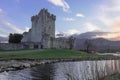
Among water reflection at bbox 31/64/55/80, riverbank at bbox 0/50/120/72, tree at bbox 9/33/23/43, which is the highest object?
tree at bbox 9/33/23/43

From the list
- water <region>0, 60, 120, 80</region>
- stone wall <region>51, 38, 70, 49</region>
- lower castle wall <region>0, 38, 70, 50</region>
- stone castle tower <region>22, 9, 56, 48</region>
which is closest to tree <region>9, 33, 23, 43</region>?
stone castle tower <region>22, 9, 56, 48</region>

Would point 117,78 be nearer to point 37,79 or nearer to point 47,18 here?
point 37,79

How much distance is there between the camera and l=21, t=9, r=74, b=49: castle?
122 metres

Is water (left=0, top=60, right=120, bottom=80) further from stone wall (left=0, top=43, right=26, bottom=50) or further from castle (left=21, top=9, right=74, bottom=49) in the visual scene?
castle (left=21, top=9, right=74, bottom=49)

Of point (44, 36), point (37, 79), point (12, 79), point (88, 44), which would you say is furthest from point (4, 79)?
point (88, 44)

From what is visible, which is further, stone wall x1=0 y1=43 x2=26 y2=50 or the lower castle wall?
the lower castle wall

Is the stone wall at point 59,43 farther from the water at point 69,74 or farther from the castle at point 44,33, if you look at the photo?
the water at point 69,74

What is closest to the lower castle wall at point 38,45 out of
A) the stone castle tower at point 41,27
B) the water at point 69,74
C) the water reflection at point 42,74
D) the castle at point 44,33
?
the castle at point 44,33

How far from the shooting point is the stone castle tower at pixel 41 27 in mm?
129625

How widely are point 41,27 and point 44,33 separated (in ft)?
17.0

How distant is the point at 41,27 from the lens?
13075cm

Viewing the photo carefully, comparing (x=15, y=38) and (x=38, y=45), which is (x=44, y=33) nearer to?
(x=38, y=45)

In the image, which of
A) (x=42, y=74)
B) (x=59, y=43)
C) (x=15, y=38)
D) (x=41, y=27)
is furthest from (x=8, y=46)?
(x=42, y=74)

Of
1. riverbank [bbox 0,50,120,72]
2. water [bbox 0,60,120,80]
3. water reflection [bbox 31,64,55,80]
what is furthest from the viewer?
riverbank [bbox 0,50,120,72]
